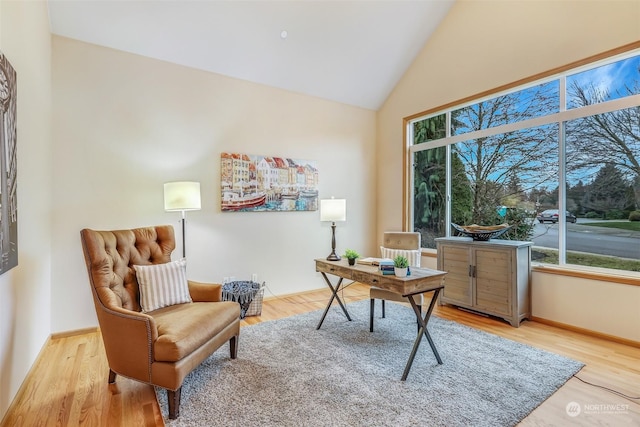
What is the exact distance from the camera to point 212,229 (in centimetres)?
371

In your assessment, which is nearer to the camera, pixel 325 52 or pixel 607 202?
pixel 607 202

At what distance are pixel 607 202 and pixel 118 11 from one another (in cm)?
500

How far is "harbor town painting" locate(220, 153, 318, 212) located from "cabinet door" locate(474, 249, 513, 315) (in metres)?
2.26

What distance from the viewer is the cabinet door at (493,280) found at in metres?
3.23

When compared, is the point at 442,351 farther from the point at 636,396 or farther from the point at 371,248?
the point at 371,248

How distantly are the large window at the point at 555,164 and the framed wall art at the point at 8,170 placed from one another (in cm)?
440

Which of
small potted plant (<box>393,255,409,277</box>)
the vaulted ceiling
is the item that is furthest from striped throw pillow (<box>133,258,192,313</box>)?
the vaulted ceiling

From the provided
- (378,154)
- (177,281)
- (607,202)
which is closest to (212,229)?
(177,281)

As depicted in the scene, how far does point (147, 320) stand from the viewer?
181cm

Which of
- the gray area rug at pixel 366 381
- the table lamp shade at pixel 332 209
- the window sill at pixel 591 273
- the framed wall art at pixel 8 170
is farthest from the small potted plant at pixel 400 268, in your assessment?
the framed wall art at pixel 8 170

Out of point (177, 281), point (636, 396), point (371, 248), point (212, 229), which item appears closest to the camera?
point (636, 396)

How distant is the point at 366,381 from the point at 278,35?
3.66m

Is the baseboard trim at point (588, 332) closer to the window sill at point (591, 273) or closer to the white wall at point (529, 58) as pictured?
the white wall at point (529, 58)

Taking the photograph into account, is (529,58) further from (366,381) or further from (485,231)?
(366,381)
